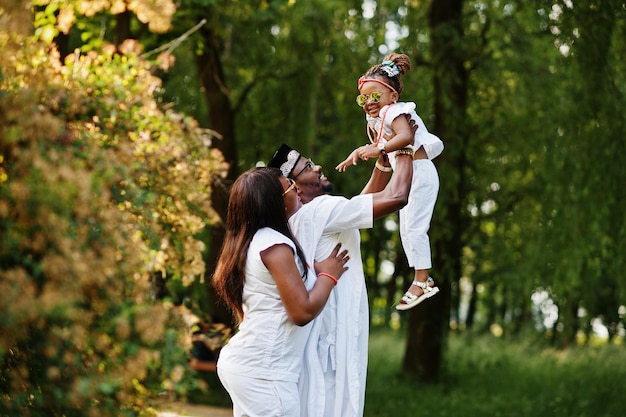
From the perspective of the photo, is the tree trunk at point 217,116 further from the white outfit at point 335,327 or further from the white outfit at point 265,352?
the white outfit at point 265,352

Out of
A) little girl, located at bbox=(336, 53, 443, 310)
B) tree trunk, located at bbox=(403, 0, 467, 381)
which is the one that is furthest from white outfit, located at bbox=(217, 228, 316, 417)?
tree trunk, located at bbox=(403, 0, 467, 381)

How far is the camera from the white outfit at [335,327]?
379cm

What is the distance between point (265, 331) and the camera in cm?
368

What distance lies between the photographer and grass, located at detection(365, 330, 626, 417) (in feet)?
32.4

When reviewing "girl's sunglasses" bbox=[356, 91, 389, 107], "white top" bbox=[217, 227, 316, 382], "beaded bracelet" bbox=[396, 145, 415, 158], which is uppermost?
"girl's sunglasses" bbox=[356, 91, 389, 107]

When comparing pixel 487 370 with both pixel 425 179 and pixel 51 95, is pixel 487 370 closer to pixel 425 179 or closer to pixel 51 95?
pixel 425 179

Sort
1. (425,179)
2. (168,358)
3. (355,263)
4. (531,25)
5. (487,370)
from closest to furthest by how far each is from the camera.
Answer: (168,358) < (355,263) < (425,179) < (531,25) < (487,370)

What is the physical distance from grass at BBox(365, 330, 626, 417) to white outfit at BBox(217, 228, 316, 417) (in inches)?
251

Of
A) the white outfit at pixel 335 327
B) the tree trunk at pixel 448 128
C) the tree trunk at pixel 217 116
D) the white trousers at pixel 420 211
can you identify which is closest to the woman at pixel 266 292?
the white outfit at pixel 335 327

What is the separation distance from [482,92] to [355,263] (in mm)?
8267

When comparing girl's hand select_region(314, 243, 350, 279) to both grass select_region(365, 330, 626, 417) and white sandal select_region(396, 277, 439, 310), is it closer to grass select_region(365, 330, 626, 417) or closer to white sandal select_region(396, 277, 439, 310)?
white sandal select_region(396, 277, 439, 310)

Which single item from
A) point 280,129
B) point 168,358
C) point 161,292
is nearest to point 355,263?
point 168,358

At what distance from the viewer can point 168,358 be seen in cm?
318

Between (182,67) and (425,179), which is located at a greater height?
(182,67)
